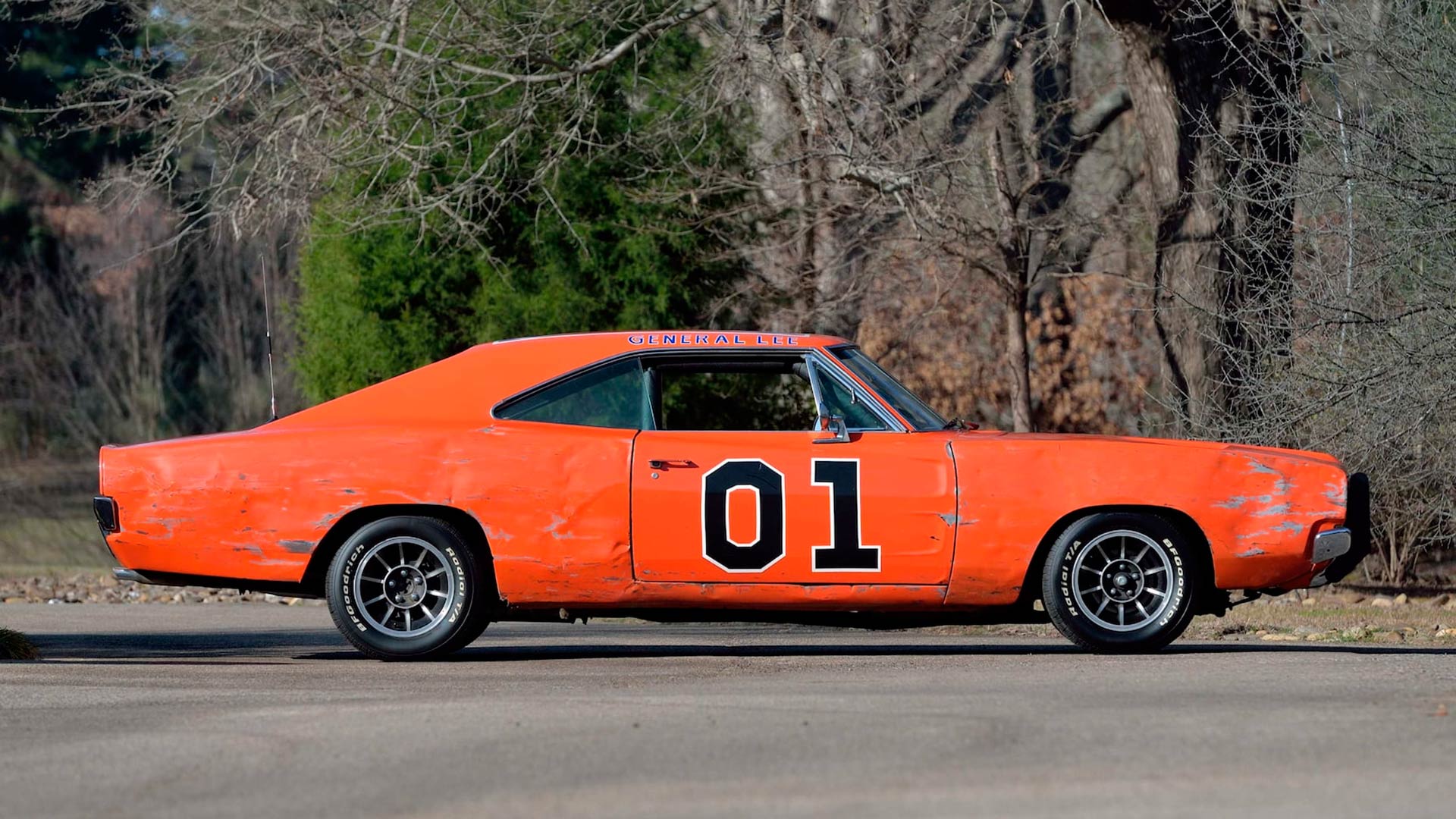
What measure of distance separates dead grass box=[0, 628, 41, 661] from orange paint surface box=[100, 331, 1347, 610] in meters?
1.51

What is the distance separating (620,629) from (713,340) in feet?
13.5

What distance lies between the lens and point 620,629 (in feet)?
40.0

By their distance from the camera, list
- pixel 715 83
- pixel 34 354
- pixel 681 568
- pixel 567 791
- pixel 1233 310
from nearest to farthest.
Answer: pixel 567 791 → pixel 681 568 → pixel 1233 310 → pixel 715 83 → pixel 34 354

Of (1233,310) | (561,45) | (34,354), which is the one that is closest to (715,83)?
(561,45)

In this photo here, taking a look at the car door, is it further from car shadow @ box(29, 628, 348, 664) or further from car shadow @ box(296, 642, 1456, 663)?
car shadow @ box(29, 628, 348, 664)

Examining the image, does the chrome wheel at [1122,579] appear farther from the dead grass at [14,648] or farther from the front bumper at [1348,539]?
the dead grass at [14,648]

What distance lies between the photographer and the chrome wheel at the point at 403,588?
8242mm

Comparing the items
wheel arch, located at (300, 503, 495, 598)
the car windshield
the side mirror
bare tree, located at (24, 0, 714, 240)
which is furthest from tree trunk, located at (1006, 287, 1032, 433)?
wheel arch, located at (300, 503, 495, 598)

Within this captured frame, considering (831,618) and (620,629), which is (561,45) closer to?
(620,629)

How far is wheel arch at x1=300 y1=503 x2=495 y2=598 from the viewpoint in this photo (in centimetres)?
823

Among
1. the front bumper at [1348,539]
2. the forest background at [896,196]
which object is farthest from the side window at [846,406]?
the forest background at [896,196]

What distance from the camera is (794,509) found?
7973 mm

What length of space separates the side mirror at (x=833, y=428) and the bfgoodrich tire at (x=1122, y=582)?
1.08 meters

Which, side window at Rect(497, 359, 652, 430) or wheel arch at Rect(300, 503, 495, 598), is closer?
wheel arch at Rect(300, 503, 495, 598)
